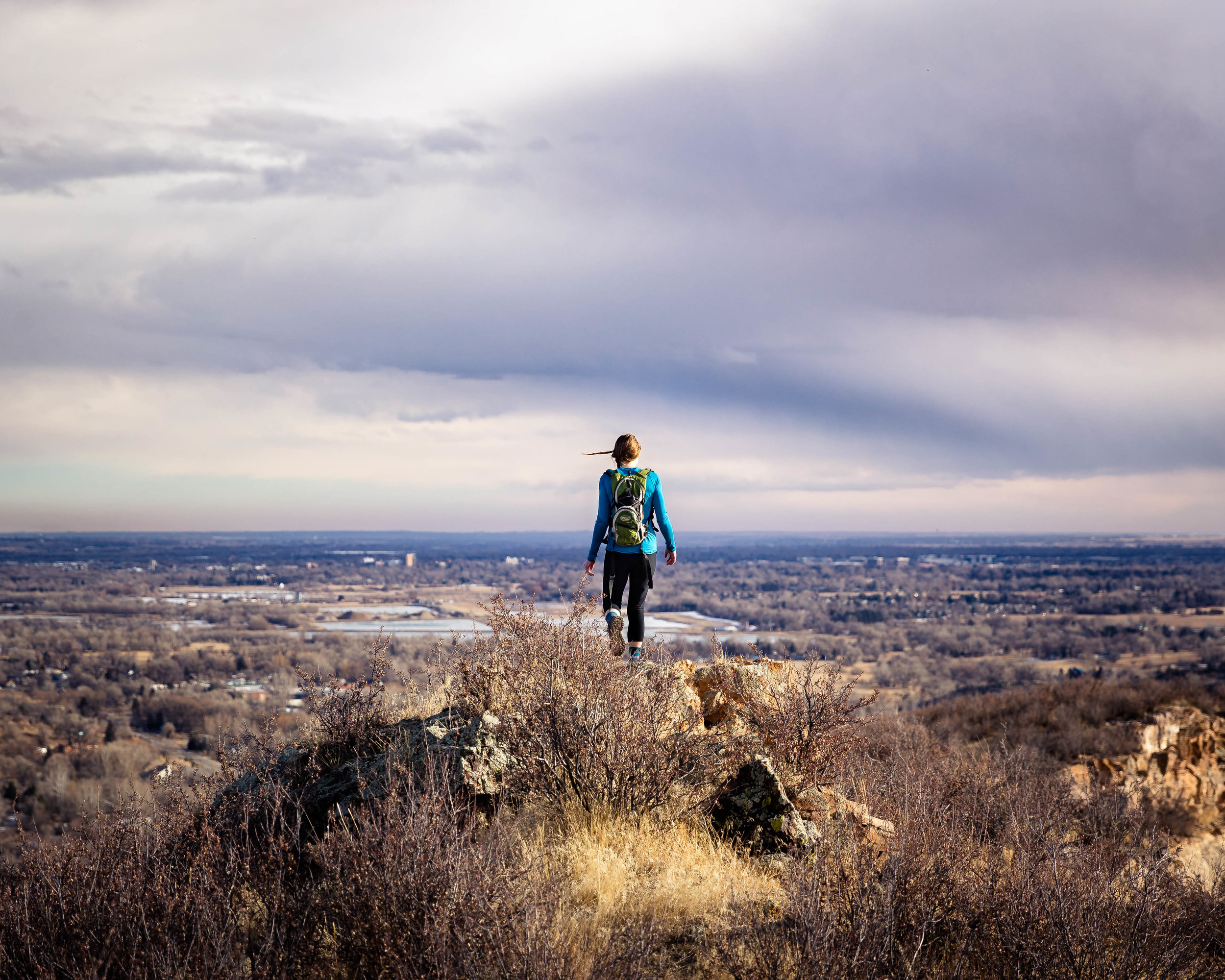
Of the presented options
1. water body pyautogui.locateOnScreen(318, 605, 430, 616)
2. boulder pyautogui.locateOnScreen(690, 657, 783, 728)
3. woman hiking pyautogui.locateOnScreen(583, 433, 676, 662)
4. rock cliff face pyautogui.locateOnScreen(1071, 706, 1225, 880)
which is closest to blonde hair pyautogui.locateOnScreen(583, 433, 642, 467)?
woman hiking pyautogui.locateOnScreen(583, 433, 676, 662)

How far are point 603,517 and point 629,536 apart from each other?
0.43 meters

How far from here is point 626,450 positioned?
8.23 m

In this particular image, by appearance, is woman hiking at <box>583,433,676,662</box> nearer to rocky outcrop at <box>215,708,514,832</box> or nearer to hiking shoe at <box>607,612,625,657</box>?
hiking shoe at <box>607,612,625,657</box>

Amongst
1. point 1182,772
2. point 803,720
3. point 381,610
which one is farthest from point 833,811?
point 381,610

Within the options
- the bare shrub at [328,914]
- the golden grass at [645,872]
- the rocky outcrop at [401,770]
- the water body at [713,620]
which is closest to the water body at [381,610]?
the water body at [713,620]

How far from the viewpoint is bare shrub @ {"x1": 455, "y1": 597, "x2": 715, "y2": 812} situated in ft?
19.2

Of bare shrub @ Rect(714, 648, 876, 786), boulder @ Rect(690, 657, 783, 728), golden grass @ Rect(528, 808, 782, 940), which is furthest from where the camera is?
boulder @ Rect(690, 657, 783, 728)

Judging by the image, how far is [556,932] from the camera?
3840 millimetres

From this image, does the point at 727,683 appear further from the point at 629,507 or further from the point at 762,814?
the point at 762,814

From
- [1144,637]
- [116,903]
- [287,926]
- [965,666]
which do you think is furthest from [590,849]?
[1144,637]

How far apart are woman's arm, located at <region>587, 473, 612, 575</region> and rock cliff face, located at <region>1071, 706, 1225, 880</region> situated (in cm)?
1215

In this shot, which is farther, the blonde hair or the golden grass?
the blonde hair

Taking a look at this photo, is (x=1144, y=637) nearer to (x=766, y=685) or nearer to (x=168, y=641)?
(x=766, y=685)

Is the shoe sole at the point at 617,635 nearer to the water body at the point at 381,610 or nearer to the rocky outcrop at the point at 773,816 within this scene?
the rocky outcrop at the point at 773,816
